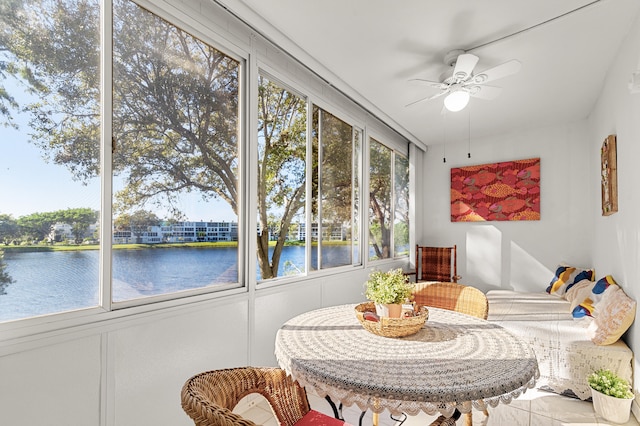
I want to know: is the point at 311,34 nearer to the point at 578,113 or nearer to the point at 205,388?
the point at 205,388

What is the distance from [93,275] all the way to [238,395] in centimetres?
99

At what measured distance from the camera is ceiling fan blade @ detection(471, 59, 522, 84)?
2385mm

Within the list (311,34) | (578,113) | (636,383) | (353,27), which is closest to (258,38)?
(311,34)

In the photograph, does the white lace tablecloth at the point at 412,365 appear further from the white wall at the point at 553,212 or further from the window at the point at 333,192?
the white wall at the point at 553,212

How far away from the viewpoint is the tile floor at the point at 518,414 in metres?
2.25

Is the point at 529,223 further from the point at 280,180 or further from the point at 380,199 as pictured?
the point at 280,180

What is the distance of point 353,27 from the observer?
2.37 meters

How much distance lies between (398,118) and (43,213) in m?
3.77

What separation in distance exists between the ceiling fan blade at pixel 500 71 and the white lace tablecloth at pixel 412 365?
1.86m

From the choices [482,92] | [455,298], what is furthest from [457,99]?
[455,298]

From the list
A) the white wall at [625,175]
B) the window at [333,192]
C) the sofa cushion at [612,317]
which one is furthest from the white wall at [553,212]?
the window at [333,192]

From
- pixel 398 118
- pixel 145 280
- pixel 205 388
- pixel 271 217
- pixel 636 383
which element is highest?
pixel 398 118

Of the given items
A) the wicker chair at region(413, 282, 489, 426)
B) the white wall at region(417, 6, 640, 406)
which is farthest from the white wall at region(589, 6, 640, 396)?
the wicker chair at region(413, 282, 489, 426)

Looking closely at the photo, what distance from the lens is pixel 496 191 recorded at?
5.03m
